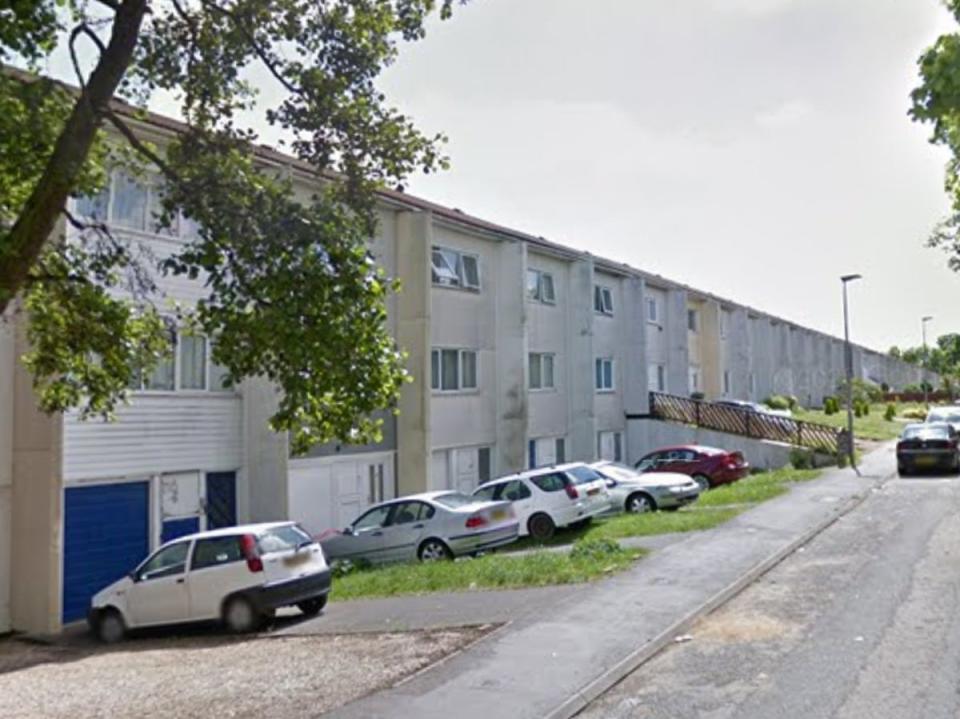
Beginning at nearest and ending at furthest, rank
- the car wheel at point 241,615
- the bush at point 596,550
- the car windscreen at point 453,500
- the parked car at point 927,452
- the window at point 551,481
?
the car wheel at point 241,615 → the bush at point 596,550 → the car windscreen at point 453,500 → the window at point 551,481 → the parked car at point 927,452

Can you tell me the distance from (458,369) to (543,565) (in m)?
12.3

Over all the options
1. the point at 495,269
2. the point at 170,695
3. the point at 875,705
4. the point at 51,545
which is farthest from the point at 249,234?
the point at 495,269

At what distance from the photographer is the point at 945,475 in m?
27.5

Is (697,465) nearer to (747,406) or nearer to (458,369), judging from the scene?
(458,369)

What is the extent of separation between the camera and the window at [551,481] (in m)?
19.7

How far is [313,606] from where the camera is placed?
13977 millimetres

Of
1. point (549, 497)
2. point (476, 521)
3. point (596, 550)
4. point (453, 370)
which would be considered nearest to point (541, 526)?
point (549, 497)

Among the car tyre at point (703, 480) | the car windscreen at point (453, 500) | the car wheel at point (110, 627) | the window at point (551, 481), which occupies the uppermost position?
the window at point (551, 481)

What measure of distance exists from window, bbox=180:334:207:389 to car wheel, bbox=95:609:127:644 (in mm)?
4842

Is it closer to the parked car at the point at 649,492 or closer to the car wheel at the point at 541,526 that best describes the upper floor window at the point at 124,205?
the car wheel at the point at 541,526

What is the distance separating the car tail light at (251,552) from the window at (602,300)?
2145cm

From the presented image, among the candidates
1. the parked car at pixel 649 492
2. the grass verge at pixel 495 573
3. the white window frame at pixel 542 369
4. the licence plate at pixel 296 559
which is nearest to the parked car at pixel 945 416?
the white window frame at pixel 542 369

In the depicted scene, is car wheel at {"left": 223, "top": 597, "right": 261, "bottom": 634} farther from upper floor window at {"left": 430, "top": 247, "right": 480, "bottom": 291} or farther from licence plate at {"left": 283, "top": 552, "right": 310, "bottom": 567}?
upper floor window at {"left": 430, "top": 247, "right": 480, "bottom": 291}

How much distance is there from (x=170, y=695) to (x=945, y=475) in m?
24.2
